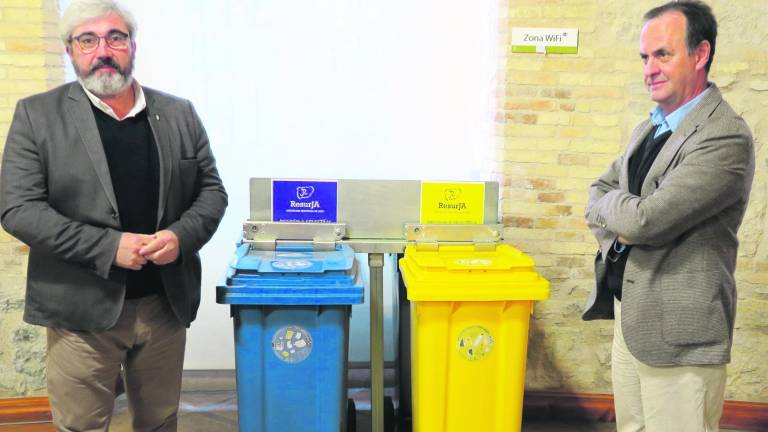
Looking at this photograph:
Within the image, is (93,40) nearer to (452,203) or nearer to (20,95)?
(20,95)

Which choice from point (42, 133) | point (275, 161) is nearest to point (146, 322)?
point (42, 133)

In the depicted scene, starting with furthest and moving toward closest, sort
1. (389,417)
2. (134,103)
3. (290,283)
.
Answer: (389,417)
(290,283)
(134,103)

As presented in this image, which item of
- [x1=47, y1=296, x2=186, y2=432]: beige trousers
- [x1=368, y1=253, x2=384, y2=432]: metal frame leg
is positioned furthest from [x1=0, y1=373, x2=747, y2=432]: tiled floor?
[x1=47, y1=296, x2=186, y2=432]: beige trousers

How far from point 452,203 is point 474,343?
78 centimetres

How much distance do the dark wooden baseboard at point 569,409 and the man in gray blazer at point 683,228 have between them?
1.46 meters

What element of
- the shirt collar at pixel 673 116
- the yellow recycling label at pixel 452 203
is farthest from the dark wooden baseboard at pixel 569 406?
the shirt collar at pixel 673 116

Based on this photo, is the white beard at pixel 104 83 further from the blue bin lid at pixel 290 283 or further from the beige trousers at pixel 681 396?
the beige trousers at pixel 681 396

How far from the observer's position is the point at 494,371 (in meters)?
2.36

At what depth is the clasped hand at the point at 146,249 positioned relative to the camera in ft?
6.31

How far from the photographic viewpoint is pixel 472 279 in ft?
7.54

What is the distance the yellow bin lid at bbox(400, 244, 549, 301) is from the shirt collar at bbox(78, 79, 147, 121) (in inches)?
46.6

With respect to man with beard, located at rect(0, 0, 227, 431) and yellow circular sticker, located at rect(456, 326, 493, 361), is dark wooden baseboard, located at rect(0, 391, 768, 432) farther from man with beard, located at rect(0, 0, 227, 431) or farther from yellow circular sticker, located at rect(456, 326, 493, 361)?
man with beard, located at rect(0, 0, 227, 431)

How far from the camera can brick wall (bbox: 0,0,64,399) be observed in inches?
120

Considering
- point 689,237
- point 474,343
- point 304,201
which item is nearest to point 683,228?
point 689,237
